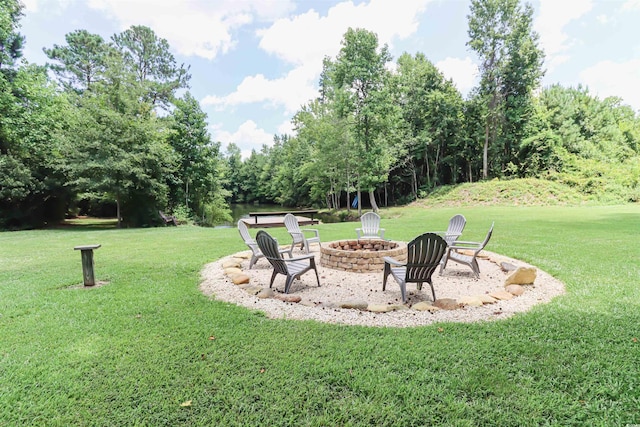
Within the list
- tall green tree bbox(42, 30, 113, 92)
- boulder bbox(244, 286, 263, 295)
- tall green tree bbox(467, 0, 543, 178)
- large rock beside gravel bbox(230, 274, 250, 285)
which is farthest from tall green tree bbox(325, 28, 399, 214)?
tall green tree bbox(42, 30, 113, 92)

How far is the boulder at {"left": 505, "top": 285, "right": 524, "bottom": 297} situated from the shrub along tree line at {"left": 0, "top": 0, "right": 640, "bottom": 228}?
1422 cm

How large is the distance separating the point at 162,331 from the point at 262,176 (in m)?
41.9

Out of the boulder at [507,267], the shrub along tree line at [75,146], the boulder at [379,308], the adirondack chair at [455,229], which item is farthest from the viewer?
the shrub along tree line at [75,146]

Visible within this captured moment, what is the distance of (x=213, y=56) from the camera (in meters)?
15.2

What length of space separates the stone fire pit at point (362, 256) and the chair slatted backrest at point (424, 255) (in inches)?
55.1

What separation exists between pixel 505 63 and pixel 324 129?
14975mm

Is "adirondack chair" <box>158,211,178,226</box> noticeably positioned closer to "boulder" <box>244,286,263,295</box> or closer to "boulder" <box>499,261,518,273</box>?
"boulder" <box>244,286,263,295</box>

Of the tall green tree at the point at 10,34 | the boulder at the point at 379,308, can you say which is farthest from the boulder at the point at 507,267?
the tall green tree at the point at 10,34

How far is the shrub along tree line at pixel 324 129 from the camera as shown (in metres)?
13.4

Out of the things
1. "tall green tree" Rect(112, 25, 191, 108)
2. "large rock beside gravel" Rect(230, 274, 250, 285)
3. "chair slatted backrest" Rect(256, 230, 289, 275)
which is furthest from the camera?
"tall green tree" Rect(112, 25, 191, 108)

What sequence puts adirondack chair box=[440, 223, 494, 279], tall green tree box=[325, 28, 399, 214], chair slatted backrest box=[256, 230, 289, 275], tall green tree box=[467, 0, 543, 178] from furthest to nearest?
tall green tree box=[467, 0, 543, 178], tall green tree box=[325, 28, 399, 214], adirondack chair box=[440, 223, 494, 279], chair slatted backrest box=[256, 230, 289, 275]

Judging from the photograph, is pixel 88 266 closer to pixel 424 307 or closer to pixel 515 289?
pixel 424 307

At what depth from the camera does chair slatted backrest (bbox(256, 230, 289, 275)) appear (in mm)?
3930

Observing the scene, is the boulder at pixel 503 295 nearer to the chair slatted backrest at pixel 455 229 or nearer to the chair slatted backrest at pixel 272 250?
the chair slatted backrest at pixel 455 229
